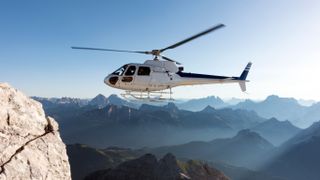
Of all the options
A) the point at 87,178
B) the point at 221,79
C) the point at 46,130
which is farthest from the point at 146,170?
the point at 46,130

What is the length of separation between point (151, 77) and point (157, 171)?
440 feet

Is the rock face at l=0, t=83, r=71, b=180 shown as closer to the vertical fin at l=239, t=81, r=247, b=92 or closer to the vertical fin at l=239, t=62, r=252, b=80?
the vertical fin at l=239, t=81, r=247, b=92

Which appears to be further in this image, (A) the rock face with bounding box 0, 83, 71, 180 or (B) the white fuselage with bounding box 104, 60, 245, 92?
(B) the white fuselage with bounding box 104, 60, 245, 92

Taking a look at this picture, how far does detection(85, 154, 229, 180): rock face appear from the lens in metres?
145

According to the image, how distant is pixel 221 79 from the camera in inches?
1623

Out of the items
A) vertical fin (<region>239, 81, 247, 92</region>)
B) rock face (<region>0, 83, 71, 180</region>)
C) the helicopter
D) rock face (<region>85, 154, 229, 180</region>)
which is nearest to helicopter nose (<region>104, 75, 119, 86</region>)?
the helicopter

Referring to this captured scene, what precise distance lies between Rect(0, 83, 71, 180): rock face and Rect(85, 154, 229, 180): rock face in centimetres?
12702

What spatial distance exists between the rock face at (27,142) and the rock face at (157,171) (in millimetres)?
127015

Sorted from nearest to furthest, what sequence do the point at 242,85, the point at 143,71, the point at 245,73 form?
the point at 143,71, the point at 242,85, the point at 245,73

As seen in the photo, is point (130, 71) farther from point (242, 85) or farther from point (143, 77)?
point (242, 85)

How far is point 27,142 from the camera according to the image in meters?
16.0

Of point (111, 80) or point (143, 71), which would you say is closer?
point (111, 80)

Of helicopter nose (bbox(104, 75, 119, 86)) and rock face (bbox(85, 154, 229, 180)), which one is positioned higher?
helicopter nose (bbox(104, 75, 119, 86))

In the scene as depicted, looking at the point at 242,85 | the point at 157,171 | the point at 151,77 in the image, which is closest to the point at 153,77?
the point at 151,77
